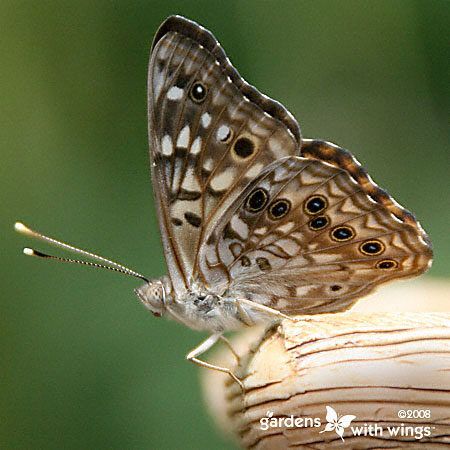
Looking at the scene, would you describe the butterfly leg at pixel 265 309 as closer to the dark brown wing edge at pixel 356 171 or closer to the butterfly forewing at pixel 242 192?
the butterfly forewing at pixel 242 192

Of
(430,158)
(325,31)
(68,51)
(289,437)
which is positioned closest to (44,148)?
(68,51)

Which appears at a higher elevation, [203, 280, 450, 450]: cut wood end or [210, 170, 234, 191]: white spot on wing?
[210, 170, 234, 191]: white spot on wing

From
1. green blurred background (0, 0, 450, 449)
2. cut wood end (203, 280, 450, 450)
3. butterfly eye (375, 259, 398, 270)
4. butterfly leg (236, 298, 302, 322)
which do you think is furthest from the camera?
green blurred background (0, 0, 450, 449)

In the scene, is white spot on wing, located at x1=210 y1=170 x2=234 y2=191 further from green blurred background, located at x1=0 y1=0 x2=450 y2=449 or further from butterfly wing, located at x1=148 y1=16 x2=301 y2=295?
green blurred background, located at x1=0 y1=0 x2=450 y2=449

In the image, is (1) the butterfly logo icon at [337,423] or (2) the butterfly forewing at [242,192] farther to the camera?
(2) the butterfly forewing at [242,192]

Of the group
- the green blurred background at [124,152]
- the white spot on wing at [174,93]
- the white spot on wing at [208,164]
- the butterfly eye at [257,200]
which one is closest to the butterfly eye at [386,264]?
the butterfly eye at [257,200]

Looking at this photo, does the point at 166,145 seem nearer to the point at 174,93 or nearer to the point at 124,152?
the point at 174,93

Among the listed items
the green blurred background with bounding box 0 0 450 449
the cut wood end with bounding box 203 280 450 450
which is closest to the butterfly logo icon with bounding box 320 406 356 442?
the cut wood end with bounding box 203 280 450 450
